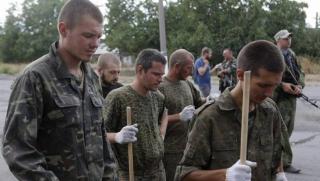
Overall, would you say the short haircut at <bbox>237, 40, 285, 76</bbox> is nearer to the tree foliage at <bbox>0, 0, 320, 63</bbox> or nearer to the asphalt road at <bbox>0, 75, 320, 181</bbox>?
the asphalt road at <bbox>0, 75, 320, 181</bbox>

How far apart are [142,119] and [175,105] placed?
961 millimetres

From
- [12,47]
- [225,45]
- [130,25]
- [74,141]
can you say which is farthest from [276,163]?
[12,47]

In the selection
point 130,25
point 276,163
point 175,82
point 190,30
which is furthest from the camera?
point 130,25

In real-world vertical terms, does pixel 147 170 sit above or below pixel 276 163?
below

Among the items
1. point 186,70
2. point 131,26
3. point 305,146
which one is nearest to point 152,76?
point 186,70

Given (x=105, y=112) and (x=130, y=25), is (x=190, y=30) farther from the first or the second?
(x=105, y=112)

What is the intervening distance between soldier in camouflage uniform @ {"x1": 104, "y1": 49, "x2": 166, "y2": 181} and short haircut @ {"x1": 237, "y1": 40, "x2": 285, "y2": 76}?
62.1 inches

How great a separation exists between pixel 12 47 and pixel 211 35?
94.8 feet

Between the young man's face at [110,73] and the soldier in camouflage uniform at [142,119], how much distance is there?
0.62m

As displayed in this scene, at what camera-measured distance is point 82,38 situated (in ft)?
8.78

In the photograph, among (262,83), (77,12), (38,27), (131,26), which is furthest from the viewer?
(38,27)

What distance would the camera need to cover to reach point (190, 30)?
3597 cm

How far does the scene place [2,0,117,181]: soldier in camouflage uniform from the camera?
2441 mm

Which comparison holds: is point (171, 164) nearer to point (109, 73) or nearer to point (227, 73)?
point (109, 73)
